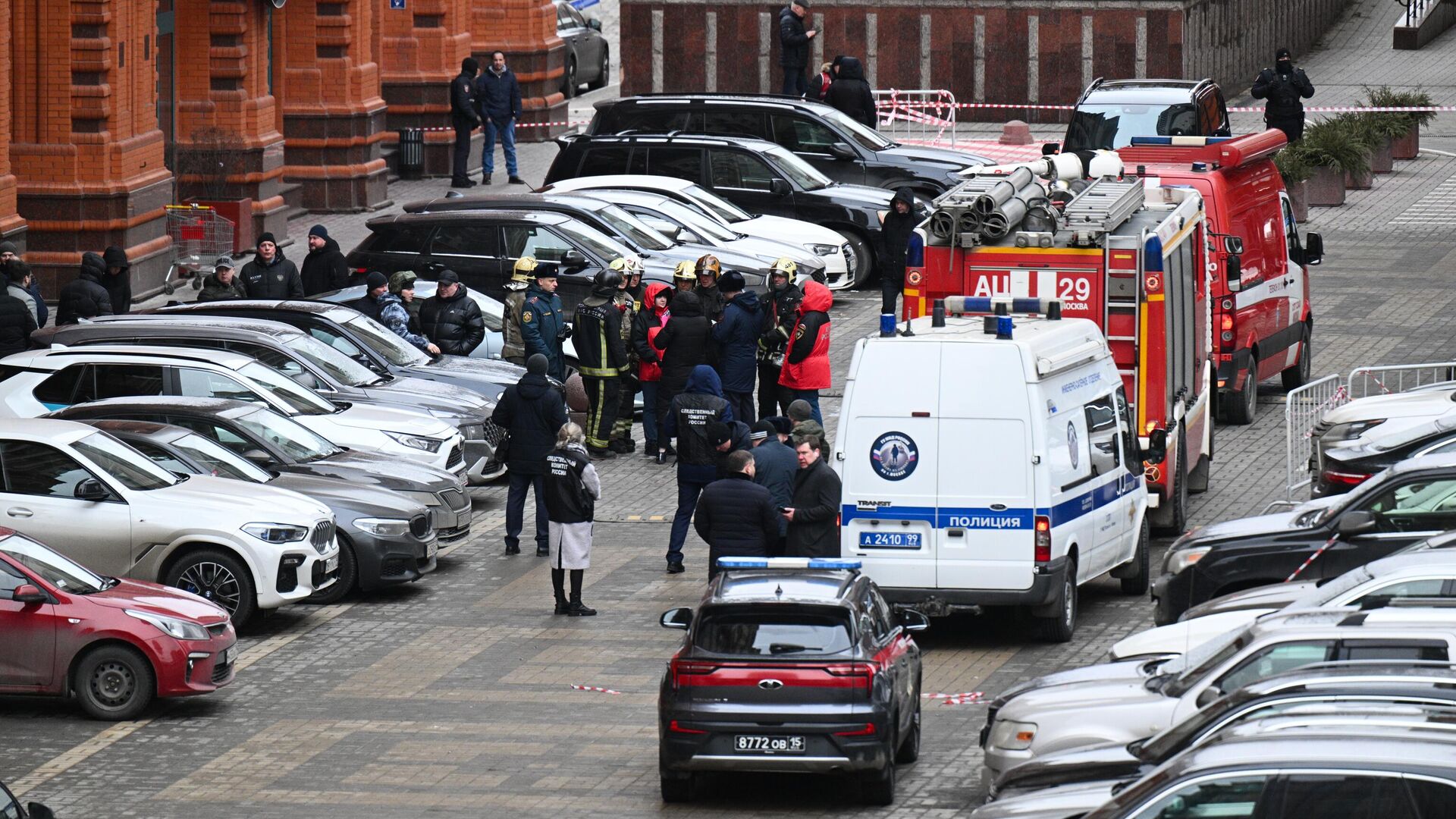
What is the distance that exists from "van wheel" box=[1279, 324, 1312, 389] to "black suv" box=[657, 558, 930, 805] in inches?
520

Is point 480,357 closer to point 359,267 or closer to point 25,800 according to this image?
point 359,267

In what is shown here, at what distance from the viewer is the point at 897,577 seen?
16.1 metres

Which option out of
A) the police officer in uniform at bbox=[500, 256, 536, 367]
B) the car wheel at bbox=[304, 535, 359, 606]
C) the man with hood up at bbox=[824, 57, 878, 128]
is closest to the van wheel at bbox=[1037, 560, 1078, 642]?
the car wheel at bbox=[304, 535, 359, 606]

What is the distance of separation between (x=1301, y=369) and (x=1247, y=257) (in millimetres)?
2071

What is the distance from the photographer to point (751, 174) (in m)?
32.4

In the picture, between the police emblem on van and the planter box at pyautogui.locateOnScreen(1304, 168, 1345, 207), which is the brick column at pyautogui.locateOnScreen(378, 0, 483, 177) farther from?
the police emblem on van

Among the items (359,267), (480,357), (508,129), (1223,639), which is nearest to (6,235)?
(359,267)

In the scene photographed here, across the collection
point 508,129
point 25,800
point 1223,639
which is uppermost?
point 508,129

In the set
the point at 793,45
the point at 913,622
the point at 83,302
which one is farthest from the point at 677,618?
the point at 793,45

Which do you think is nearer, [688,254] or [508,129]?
[688,254]

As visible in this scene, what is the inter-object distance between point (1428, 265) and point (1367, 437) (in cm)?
1352

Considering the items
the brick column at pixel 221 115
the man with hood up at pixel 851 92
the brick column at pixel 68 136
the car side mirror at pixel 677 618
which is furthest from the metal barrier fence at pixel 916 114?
the car side mirror at pixel 677 618

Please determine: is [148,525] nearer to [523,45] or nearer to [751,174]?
[751,174]

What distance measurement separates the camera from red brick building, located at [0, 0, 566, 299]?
1093 inches
